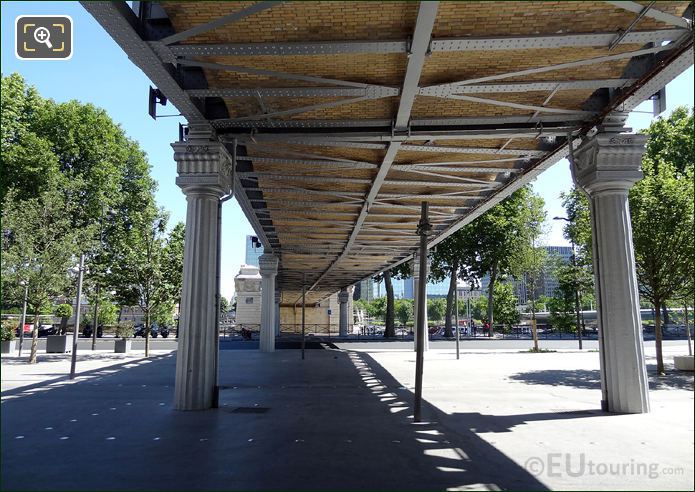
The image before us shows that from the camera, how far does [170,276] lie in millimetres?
22578

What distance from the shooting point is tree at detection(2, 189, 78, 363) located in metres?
17.2

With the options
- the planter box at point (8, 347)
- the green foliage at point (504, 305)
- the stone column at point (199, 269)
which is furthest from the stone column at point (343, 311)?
the stone column at point (199, 269)

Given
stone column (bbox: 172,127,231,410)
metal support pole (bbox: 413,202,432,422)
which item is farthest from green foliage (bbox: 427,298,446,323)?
stone column (bbox: 172,127,231,410)

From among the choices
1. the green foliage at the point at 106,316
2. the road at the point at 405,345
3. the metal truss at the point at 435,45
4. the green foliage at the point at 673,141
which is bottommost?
the road at the point at 405,345

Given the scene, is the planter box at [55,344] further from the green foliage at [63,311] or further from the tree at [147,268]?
the green foliage at [63,311]

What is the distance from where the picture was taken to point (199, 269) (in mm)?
9586

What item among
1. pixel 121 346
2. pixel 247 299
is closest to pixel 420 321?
pixel 121 346

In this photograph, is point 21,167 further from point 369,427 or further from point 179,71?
point 369,427

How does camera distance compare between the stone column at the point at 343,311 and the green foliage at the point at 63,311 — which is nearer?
the green foliage at the point at 63,311

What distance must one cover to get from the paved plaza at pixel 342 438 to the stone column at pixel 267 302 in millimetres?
12538

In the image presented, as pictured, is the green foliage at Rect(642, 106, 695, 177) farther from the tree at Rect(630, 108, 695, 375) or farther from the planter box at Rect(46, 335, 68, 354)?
the planter box at Rect(46, 335, 68, 354)

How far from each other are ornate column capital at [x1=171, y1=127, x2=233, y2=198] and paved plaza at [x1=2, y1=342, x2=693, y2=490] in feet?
14.3

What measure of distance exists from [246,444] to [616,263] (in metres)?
7.17

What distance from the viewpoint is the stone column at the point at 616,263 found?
8.69 metres
